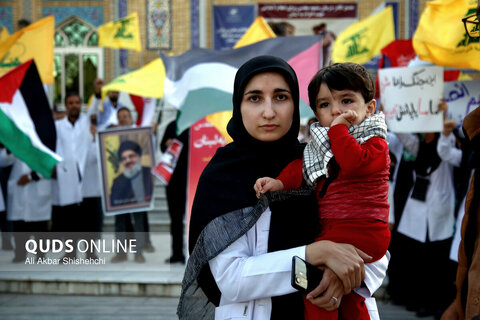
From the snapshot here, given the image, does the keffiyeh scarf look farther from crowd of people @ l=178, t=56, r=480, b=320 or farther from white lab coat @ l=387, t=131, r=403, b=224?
white lab coat @ l=387, t=131, r=403, b=224

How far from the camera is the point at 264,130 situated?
1.92 m

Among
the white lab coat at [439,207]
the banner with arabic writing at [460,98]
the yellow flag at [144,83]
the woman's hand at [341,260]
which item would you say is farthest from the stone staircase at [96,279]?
the woman's hand at [341,260]

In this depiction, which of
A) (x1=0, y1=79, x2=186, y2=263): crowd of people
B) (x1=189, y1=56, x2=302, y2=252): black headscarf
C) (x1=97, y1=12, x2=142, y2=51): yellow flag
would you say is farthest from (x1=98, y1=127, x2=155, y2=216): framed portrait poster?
(x1=189, y1=56, x2=302, y2=252): black headscarf

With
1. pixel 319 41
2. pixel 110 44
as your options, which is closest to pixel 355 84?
pixel 319 41

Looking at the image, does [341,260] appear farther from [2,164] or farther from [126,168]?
[2,164]

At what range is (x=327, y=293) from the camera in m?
1.70

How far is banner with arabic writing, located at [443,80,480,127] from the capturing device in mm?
5418

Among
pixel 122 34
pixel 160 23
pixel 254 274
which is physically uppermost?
pixel 160 23

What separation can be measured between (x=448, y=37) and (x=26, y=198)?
18.1ft

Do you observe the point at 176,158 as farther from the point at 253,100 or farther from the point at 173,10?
the point at 173,10

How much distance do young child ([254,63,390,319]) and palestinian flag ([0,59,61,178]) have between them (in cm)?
421

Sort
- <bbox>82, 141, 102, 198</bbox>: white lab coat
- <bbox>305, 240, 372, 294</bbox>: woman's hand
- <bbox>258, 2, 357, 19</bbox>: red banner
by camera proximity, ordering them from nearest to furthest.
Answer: <bbox>305, 240, 372, 294</bbox>: woman's hand
<bbox>82, 141, 102, 198</bbox>: white lab coat
<bbox>258, 2, 357, 19</bbox>: red banner

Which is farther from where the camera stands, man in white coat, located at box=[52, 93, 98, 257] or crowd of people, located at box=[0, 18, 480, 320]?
man in white coat, located at box=[52, 93, 98, 257]

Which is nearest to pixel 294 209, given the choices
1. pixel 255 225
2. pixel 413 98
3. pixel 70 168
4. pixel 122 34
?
pixel 255 225
